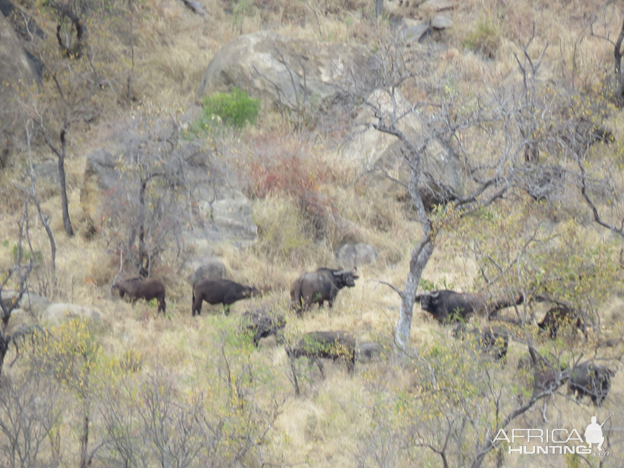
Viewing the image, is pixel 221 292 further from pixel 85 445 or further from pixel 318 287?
pixel 85 445

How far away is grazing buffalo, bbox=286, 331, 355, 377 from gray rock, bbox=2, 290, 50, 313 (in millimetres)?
4447

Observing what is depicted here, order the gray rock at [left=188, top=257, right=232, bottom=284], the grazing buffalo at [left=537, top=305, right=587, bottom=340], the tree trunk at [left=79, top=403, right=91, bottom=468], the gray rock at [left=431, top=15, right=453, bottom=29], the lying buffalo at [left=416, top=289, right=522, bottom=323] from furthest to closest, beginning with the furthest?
the gray rock at [left=431, top=15, right=453, bottom=29] → the gray rock at [left=188, top=257, right=232, bottom=284] → the lying buffalo at [left=416, top=289, right=522, bottom=323] → the grazing buffalo at [left=537, top=305, right=587, bottom=340] → the tree trunk at [left=79, top=403, right=91, bottom=468]

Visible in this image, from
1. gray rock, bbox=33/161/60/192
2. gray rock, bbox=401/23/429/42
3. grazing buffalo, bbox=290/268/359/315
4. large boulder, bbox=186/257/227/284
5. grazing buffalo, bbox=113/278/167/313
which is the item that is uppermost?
gray rock, bbox=401/23/429/42

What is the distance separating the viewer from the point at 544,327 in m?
10.3

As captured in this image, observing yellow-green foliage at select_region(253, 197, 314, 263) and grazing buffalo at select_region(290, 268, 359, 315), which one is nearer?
grazing buffalo at select_region(290, 268, 359, 315)

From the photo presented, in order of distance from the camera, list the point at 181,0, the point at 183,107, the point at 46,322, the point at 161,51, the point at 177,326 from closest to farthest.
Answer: the point at 46,322 → the point at 177,326 → the point at 183,107 → the point at 161,51 → the point at 181,0

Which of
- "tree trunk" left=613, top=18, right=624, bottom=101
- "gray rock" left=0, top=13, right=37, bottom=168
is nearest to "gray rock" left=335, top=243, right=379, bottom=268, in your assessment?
"gray rock" left=0, top=13, right=37, bottom=168

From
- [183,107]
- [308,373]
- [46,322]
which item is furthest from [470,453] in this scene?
[183,107]

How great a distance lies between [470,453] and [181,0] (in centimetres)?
2292

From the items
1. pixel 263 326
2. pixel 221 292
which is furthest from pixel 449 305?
pixel 221 292

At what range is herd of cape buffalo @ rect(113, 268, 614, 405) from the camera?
850 centimetres

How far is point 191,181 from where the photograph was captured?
1436 centimetres

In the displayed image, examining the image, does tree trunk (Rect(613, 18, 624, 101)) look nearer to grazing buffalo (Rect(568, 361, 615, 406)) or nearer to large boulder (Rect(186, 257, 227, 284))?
large boulder (Rect(186, 257, 227, 284))

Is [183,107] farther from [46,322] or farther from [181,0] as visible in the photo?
[46,322]
